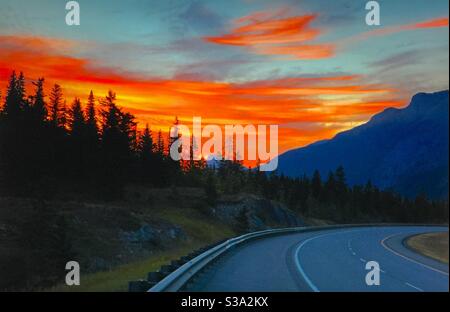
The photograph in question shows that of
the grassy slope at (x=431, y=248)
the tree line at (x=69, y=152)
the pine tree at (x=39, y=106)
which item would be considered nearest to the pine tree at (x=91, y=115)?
the tree line at (x=69, y=152)

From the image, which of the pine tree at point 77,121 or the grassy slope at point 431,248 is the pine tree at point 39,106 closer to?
the pine tree at point 77,121

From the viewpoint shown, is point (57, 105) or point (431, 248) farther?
point (57, 105)

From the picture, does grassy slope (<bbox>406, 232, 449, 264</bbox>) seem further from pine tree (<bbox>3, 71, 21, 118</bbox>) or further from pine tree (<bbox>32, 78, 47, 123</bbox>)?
pine tree (<bbox>3, 71, 21, 118</bbox>)

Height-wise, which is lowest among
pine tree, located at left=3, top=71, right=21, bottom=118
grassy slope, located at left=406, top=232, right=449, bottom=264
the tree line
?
grassy slope, located at left=406, top=232, right=449, bottom=264

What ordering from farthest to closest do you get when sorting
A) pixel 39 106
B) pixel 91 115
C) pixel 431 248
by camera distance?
1. pixel 91 115
2. pixel 39 106
3. pixel 431 248

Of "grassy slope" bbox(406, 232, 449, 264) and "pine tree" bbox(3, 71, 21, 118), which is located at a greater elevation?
"pine tree" bbox(3, 71, 21, 118)

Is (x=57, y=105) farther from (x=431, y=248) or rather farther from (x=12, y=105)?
(x=431, y=248)

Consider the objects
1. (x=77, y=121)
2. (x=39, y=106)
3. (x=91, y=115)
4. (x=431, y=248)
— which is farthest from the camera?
(x=91, y=115)

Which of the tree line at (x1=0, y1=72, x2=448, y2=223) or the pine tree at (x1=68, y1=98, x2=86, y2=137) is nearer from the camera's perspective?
the tree line at (x1=0, y1=72, x2=448, y2=223)

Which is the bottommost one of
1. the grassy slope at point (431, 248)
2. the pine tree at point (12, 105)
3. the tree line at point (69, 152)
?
the grassy slope at point (431, 248)

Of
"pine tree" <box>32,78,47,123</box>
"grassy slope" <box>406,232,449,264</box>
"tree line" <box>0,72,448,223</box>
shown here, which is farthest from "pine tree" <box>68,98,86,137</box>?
"grassy slope" <box>406,232,449,264</box>

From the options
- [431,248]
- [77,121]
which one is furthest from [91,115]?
[431,248]
